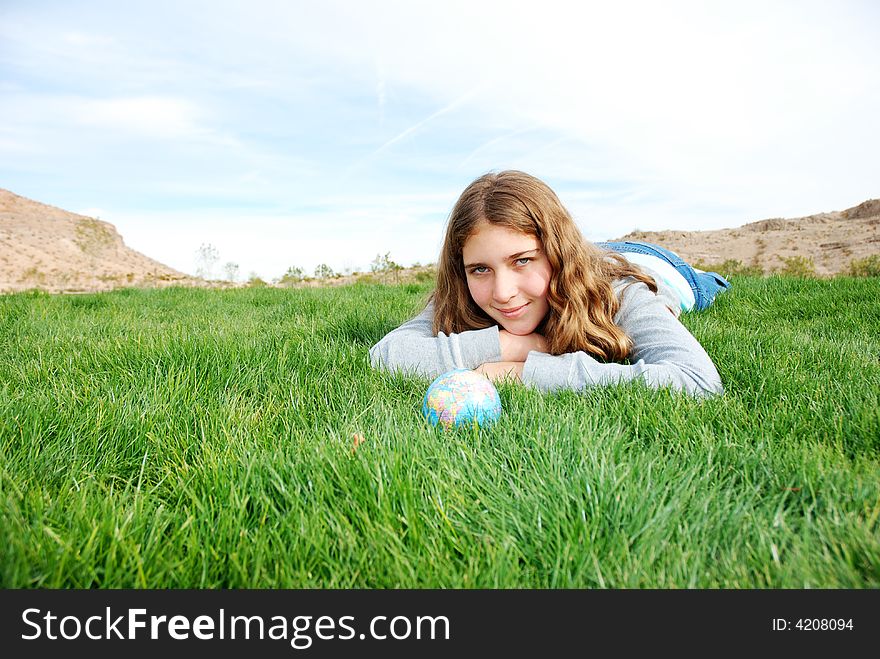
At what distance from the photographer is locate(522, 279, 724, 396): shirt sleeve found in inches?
95.7

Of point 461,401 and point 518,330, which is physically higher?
point 518,330

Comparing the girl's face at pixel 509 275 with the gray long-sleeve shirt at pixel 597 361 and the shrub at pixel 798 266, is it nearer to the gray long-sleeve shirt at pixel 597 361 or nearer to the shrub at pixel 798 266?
the gray long-sleeve shirt at pixel 597 361

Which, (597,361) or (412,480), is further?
(597,361)

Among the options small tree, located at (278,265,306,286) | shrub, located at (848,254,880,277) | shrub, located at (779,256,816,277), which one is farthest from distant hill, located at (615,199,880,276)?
small tree, located at (278,265,306,286)

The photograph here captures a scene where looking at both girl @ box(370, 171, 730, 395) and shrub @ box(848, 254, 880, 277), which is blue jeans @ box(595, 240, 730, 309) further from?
shrub @ box(848, 254, 880, 277)

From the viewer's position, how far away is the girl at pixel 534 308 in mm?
2672

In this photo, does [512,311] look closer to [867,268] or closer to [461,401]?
[461,401]

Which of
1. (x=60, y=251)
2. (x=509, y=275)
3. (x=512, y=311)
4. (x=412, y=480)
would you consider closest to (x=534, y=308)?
(x=512, y=311)

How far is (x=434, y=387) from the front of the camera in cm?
227

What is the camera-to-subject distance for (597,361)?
2.83 meters

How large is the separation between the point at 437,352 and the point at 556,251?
796mm

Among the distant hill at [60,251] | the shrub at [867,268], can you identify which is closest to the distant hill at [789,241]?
the shrub at [867,268]
